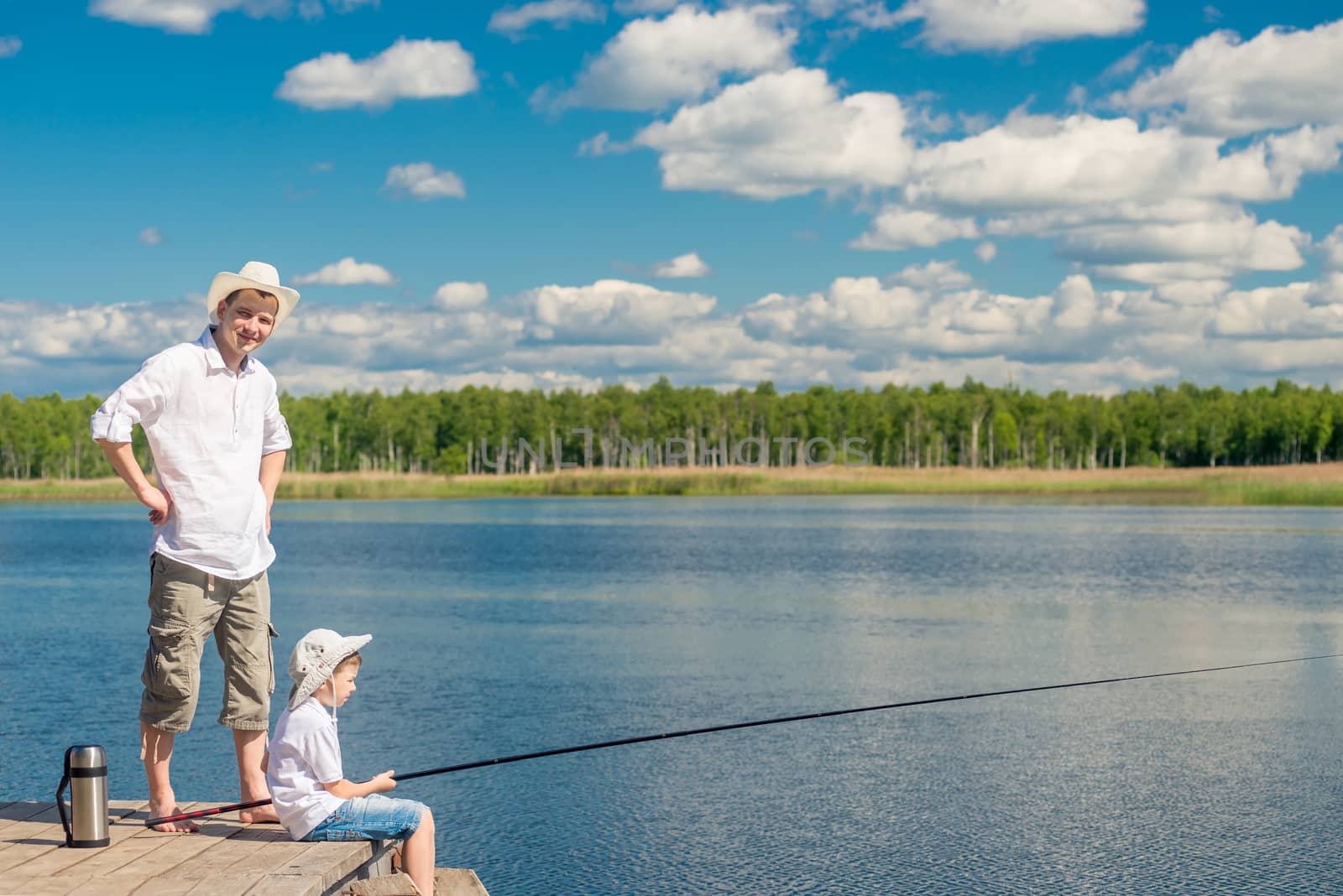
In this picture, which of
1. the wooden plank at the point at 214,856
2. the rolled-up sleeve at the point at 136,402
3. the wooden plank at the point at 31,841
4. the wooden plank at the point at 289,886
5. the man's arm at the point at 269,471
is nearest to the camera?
the wooden plank at the point at 289,886

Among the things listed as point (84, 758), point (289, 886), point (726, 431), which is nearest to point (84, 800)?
point (84, 758)

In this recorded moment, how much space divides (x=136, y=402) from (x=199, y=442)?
11.1 inches

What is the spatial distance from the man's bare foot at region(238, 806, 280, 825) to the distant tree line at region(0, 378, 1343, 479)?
356 ft

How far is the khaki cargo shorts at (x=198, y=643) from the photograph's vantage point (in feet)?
16.8

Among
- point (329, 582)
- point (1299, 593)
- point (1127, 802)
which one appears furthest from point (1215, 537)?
point (1127, 802)

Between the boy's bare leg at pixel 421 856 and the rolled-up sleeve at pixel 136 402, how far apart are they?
1849mm

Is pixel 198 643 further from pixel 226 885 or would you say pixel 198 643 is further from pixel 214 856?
pixel 226 885

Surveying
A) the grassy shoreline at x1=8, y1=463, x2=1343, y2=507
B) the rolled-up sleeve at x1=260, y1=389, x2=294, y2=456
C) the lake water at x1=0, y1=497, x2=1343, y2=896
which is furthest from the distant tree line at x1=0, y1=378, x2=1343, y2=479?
the rolled-up sleeve at x1=260, y1=389, x2=294, y2=456

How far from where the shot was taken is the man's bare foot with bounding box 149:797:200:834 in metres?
4.99

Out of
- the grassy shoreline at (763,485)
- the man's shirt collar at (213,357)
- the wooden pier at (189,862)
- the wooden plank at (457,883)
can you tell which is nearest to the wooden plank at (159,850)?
the wooden pier at (189,862)

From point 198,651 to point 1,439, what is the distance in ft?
378

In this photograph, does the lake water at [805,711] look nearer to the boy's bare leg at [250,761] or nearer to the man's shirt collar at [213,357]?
the boy's bare leg at [250,761]

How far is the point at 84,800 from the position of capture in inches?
186

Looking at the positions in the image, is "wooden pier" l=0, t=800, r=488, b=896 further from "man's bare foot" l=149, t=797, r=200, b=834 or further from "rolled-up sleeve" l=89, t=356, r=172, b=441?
"rolled-up sleeve" l=89, t=356, r=172, b=441
